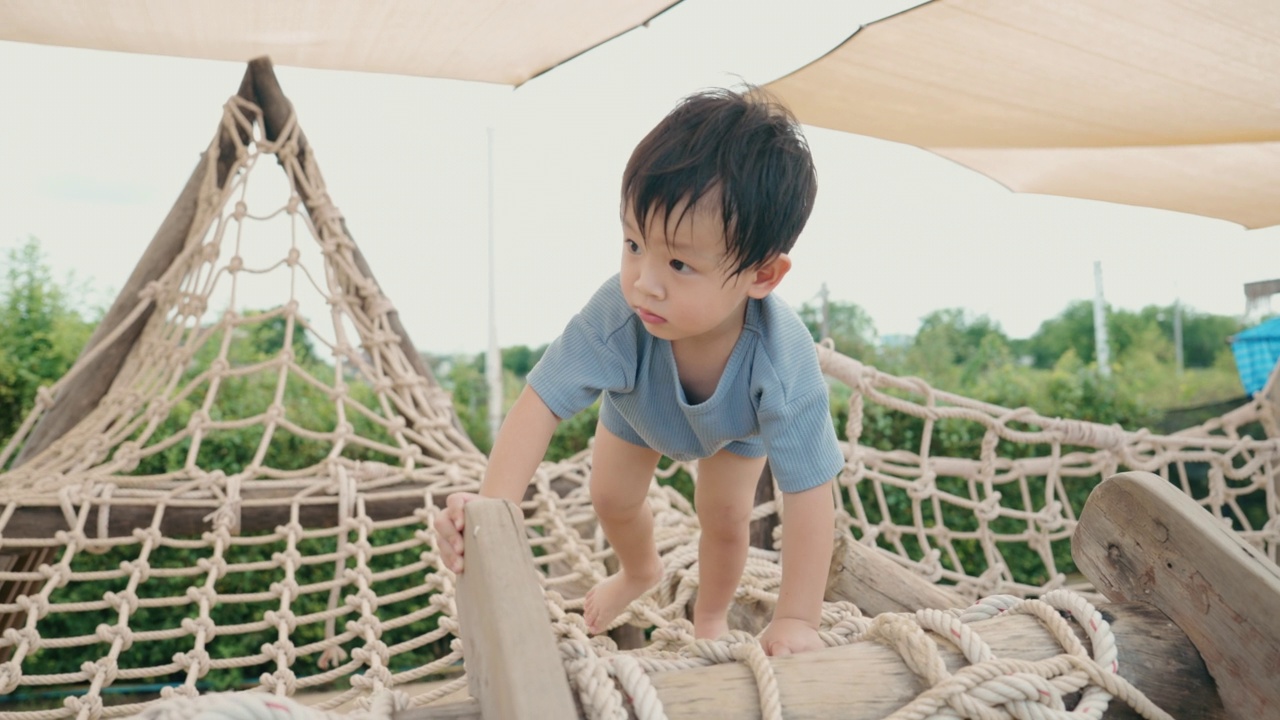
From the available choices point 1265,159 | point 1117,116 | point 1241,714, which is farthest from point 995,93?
point 1241,714

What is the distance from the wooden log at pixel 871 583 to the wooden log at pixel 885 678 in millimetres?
567

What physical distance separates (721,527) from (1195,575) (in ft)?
1.78

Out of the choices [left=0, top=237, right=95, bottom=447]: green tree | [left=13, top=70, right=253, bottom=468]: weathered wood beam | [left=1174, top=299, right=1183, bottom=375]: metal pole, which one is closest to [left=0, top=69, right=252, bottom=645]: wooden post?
[left=13, top=70, right=253, bottom=468]: weathered wood beam

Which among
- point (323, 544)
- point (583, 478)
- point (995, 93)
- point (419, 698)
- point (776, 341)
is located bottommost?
point (323, 544)

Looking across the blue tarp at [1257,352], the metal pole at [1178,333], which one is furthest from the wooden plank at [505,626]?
the metal pole at [1178,333]

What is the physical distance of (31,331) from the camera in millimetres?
4453

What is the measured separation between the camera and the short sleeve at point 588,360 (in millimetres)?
1033

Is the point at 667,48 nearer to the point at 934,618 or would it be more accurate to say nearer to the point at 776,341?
the point at 776,341

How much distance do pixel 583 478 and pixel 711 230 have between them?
1167 millimetres

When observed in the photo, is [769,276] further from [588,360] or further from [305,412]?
[305,412]

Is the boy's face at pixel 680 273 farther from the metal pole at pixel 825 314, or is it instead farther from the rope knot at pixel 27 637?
the metal pole at pixel 825 314

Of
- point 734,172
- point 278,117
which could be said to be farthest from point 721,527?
point 278,117

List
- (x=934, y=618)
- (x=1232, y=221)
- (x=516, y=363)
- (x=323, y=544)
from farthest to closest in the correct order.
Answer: (x=516, y=363)
(x=323, y=544)
(x=1232, y=221)
(x=934, y=618)

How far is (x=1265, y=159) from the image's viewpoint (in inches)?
83.5
